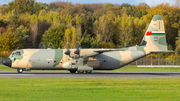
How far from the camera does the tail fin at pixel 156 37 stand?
109ft

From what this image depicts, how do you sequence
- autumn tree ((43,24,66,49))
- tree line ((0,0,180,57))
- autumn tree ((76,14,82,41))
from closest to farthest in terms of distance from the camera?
autumn tree ((43,24,66,49)), tree line ((0,0,180,57)), autumn tree ((76,14,82,41))

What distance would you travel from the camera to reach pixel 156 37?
33.5 m

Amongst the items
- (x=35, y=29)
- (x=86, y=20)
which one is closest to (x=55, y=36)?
(x=35, y=29)

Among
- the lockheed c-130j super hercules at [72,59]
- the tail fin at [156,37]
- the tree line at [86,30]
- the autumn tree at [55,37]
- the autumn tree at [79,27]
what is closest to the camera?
the lockheed c-130j super hercules at [72,59]

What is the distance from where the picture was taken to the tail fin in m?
33.2

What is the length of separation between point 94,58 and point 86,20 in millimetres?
51772

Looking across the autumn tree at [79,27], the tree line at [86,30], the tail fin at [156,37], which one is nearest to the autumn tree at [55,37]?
the tree line at [86,30]

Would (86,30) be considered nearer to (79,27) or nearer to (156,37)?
(79,27)

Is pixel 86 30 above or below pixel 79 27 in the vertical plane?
below

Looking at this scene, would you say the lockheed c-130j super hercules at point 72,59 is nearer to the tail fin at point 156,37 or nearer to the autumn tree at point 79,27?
the tail fin at point 156,37

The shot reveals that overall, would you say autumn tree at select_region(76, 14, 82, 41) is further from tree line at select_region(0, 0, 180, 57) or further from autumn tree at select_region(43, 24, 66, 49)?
autumn tree at select_region(43, 24, 66, 49)

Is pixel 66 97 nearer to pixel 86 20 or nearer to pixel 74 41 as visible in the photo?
pixel 74 41

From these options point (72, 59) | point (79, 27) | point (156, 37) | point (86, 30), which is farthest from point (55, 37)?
point (156, 37)

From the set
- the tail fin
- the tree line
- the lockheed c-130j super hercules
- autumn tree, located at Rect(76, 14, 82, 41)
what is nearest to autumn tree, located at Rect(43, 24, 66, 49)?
the tree line
